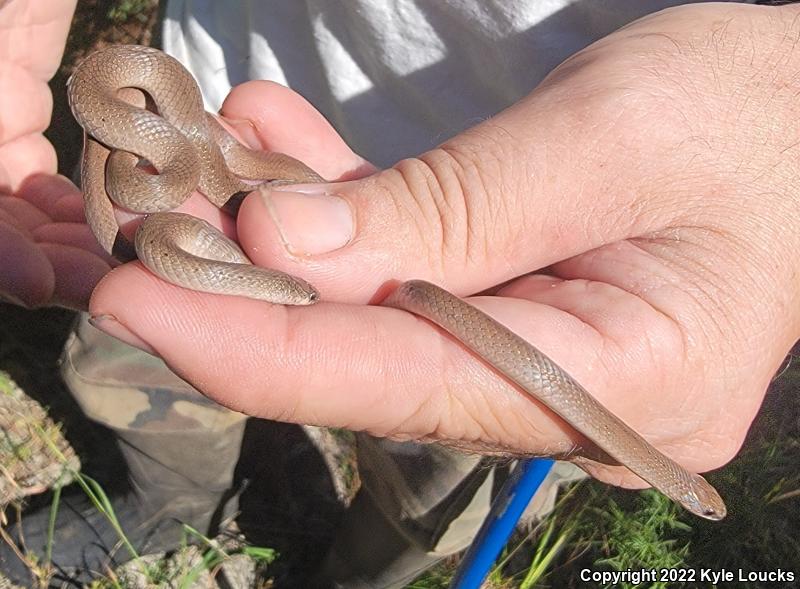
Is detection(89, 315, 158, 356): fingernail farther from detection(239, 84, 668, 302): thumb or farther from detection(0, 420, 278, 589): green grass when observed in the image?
detection(0, 420, 278, 589): green grass

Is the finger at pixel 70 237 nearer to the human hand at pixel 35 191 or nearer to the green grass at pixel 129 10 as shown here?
the human hand at pixel 35 191

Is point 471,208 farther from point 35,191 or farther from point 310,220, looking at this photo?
point 35,191

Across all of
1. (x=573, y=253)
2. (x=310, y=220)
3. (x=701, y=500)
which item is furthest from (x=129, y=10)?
(x=701, y=500)

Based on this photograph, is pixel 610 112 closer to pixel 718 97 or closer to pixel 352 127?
pixel 718 97

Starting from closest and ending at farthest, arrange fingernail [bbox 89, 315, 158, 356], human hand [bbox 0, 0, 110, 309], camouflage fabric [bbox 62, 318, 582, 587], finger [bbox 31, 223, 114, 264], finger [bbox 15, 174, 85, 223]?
fingernail [bbox 89, 315, 158, 356] < human hand [bbox 0, 0, 110, 309] < finger [bbox 31, 223, 114, 264] < finger [bbox 15, 174, 85, 223] < camouflage fabric [bbox 62, 318, 582, 587]

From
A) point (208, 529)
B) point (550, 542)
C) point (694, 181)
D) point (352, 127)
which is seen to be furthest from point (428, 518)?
point (694, 181)

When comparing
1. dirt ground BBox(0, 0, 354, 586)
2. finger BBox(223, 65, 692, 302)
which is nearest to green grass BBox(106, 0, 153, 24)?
dirt ground BBox(0, 0, 354, 586)
